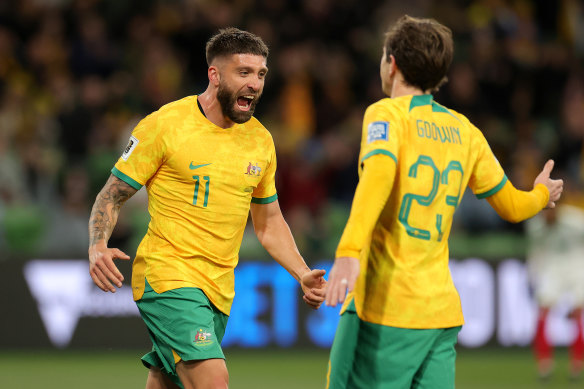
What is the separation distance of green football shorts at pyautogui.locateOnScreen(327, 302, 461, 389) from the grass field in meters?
5.11

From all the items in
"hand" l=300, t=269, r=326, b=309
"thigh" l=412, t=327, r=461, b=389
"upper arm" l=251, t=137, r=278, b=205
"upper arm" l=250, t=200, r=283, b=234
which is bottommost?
"thigh" l=412, t=327, r=461, b=389

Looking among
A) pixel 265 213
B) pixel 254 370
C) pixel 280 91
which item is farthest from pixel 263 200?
pixel 280 91

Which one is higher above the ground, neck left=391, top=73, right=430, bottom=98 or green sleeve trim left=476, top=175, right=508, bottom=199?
neck left=391, top=73, right=430, bottom=98

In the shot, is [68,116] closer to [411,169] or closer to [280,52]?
[280,52]

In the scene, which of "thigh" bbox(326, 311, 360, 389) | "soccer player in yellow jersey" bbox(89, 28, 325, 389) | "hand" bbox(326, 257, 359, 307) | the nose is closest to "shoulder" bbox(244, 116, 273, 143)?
"soccer player in yellow jersey" bbox(89, 28, 325, 389)

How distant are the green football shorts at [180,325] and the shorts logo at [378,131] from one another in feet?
4.45

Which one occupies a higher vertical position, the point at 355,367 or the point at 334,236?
the point at 355,367

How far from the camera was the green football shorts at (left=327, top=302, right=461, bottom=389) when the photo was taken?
4094mm

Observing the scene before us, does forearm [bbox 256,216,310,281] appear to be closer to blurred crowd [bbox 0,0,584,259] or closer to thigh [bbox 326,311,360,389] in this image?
thigh [bbox 326,311,360,389]

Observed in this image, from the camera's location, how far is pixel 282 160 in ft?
40.6

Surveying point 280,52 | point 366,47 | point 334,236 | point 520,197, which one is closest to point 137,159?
point 520,197

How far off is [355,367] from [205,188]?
1.31m

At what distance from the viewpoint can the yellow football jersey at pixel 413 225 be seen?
162 inches

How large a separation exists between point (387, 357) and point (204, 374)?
1011 mm
